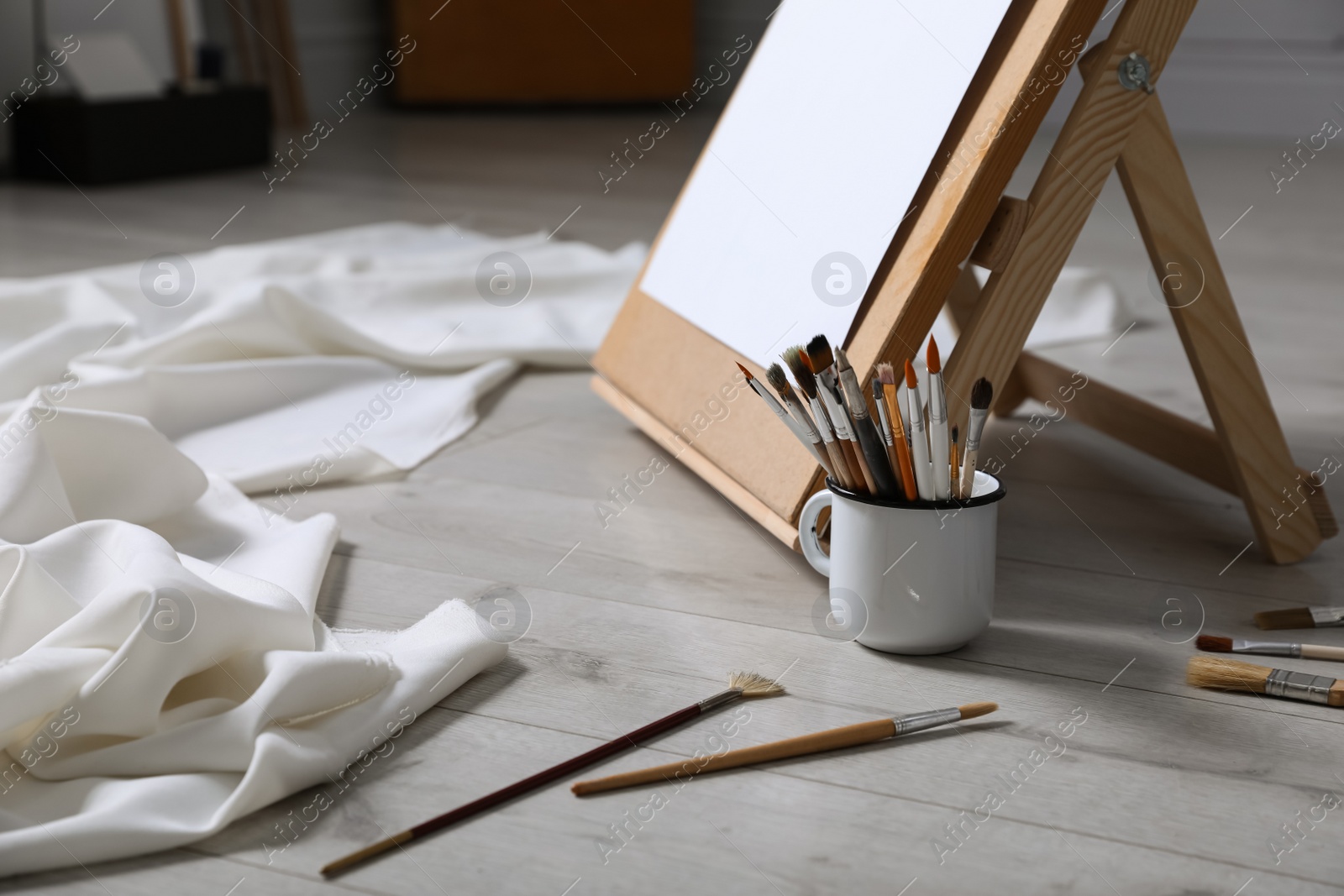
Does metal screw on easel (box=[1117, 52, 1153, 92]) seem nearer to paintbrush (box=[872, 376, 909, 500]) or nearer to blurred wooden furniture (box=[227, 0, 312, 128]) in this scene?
paintbrush (box=[872, 376, 909, 500])

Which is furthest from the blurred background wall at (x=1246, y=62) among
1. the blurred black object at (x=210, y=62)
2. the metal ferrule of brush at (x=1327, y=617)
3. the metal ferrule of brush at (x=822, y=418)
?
the metal ferrule of brush at (x=822, y=418)

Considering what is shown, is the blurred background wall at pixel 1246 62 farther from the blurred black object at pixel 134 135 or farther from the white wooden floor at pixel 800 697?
the white wooden floor at pixel 800 697

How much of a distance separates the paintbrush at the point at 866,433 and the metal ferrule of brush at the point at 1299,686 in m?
0.28

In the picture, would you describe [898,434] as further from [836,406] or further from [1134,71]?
[1134,71]

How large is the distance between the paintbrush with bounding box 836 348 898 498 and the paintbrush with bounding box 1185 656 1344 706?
0.24 metres

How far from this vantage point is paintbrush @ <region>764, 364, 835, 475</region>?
86 cm

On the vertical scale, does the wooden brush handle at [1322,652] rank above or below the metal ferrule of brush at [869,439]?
below

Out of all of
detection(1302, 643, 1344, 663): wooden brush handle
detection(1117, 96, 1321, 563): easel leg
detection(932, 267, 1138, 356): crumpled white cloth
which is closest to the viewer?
detection(1302, 643, 1344, 663): wooden brush handle

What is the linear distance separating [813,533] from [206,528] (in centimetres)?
55

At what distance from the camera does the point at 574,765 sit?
2.50ft

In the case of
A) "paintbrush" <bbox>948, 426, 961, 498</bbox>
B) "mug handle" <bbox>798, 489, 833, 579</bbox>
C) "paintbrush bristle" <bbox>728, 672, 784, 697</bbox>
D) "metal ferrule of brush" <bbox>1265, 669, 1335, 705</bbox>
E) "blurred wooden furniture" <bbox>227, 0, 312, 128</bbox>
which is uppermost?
"blurred wooden furniture" <bbox>227, 0, 312, 128</bbox>

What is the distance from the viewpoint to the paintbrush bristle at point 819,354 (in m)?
0.83

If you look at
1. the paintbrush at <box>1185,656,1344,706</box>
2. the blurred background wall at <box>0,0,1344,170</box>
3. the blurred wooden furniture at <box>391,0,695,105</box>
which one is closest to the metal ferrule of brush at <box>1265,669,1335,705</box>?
the paintbrush at <box>1185,656,1344,706</box>

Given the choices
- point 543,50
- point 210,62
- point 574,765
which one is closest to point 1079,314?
point 574,765
